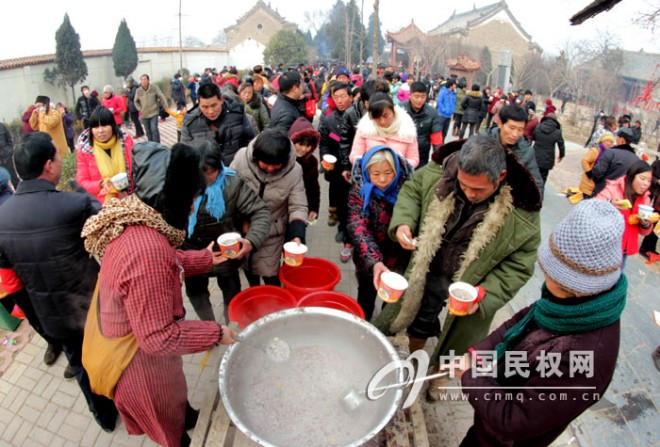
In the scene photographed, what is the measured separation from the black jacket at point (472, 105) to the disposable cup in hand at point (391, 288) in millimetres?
10312

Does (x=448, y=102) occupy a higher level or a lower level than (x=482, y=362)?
higher

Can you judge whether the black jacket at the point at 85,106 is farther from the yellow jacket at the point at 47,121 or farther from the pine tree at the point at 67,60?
the pine tree at the point at 67,60

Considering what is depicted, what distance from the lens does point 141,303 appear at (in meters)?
1.56

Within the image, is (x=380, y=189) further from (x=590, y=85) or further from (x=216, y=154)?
(x=590, y=85)

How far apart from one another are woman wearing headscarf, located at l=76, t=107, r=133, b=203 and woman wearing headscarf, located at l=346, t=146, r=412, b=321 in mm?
2196

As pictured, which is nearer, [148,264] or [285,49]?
[148,264]

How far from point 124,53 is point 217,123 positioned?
77.5 ft

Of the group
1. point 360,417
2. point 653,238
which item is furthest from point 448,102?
point 360,417

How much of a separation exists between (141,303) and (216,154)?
53.3 inches

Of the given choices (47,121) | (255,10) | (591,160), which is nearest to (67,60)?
(47,121)

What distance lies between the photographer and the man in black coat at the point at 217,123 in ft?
13.1

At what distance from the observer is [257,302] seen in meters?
2.84

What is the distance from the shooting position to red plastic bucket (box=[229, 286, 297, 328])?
2.76 metres

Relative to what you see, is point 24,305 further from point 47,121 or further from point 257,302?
point 47,121
